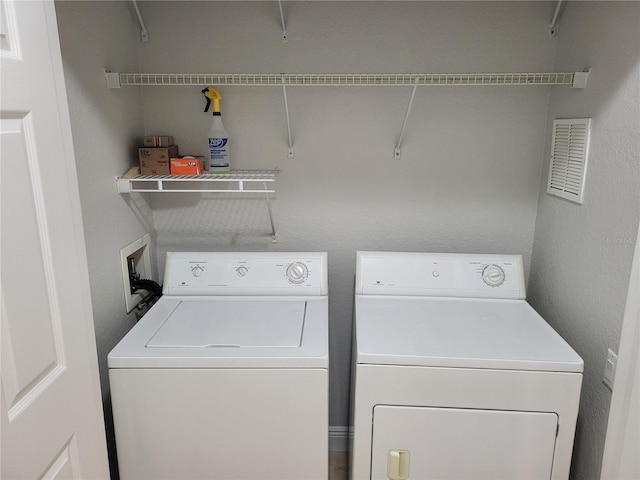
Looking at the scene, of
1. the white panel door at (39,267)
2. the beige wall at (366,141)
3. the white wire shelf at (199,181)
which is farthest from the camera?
the white wire shelf at (199,181)

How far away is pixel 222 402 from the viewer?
150cm

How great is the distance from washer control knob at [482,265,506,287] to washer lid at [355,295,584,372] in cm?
8

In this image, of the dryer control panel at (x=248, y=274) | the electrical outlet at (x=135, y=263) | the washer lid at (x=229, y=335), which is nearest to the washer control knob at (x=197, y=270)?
the dryer control panel at (x=248, y=274)

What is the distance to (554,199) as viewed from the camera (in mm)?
2021

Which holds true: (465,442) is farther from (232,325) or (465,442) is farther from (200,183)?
(200,183)

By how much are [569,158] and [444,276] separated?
0.71 m

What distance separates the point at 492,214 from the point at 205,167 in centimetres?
143

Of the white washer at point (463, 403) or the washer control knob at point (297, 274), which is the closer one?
the white washer at point (463, 403)

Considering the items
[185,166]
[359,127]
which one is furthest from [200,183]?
[359,127]

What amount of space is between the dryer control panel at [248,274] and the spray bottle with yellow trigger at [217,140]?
41cm

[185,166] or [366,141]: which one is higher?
[366,141]

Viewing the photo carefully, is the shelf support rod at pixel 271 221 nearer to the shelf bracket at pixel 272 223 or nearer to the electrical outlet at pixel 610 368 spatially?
the shelf bracket at pixel 272 223

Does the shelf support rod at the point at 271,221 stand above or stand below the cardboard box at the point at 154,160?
below

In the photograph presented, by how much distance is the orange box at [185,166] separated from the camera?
6.48ft
